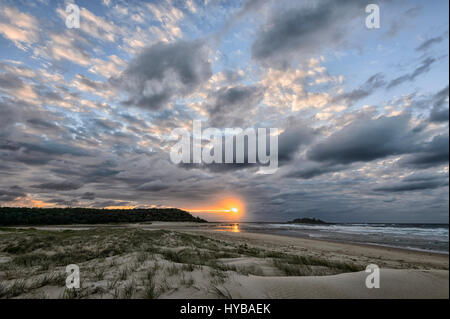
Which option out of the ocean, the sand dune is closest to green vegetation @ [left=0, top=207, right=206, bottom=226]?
the ocean

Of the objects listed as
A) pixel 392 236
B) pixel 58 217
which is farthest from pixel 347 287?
pixel 58 217

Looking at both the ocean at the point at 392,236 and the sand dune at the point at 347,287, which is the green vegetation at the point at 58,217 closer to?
the ocean at the point at 392,236

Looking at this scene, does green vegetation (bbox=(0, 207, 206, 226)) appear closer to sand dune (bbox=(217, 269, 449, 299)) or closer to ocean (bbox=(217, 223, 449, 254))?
ocean (bbox=(217, 223, 449, 254))

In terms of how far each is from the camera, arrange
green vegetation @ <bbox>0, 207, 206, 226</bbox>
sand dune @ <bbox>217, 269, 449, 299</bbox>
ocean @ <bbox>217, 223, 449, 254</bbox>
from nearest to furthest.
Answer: sand dune @ <bbox>217, 269, 449, 299</bbox> → ocean @ <bbox>217, 223, 449, 254</bbox> → green vegetation @ <bbox>0, 207, 206, 226</bbox>

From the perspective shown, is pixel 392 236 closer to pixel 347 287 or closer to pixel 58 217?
pixel 347 287

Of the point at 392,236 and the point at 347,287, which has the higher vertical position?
the point at 347,287

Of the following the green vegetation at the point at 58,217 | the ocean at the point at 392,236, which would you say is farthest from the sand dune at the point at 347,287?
the green vegetation at the point at 58,217

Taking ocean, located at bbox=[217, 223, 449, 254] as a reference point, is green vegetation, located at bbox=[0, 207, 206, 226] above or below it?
below

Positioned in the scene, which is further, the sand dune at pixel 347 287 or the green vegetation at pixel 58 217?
the green vegetation at pixel 58 217

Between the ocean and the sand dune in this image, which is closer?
the sand dune

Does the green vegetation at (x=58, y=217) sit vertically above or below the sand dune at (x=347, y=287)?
below
